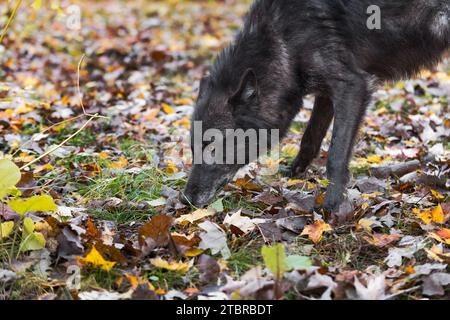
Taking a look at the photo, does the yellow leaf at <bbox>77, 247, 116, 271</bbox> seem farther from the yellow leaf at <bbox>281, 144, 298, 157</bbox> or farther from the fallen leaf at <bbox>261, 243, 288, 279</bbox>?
the yellow leaf at <bbox>281, 144, 298, 157</bbox>

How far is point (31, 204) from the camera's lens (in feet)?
11.0

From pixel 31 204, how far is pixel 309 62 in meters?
2.37

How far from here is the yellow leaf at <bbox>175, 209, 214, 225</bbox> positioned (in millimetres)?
3832

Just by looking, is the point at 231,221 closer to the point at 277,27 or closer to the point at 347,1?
the point at 277,27

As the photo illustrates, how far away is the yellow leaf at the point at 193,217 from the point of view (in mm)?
3832

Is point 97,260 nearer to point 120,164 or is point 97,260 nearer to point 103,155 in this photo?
point 120,164

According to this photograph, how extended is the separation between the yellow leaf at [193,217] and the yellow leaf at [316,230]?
2.33 ft

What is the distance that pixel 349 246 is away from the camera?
3.54 metres

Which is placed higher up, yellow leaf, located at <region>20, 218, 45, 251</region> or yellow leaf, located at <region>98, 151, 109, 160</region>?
yellow leaf, located at <region>98, 151, 109, 160</region>

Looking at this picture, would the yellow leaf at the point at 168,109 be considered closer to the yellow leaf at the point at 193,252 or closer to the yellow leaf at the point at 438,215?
the yellow leaf at the point at 193,252

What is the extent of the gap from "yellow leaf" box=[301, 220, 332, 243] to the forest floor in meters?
0.01

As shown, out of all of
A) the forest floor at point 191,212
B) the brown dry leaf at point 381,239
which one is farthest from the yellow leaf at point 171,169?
the brown dry leaf at point 381,239

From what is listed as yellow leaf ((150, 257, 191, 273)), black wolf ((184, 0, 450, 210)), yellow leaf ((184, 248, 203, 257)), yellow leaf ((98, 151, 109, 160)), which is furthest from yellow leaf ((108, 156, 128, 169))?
yellow leaf ((150, 257, 191, 273))
